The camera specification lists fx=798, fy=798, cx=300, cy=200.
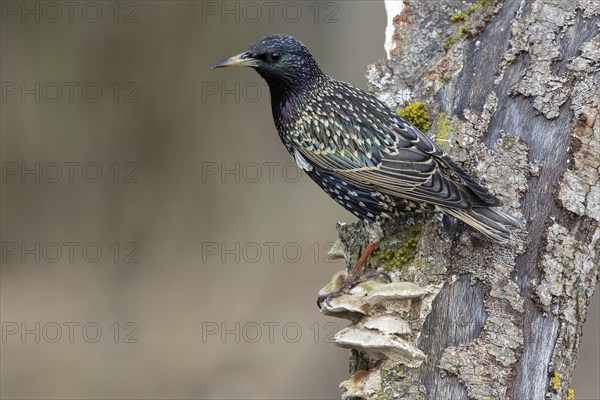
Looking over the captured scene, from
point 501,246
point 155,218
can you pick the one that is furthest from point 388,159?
point 155,218

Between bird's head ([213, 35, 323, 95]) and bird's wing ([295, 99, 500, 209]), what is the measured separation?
294 mm

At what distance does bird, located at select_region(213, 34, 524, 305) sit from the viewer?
12.4ft

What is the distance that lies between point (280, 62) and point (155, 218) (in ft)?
13.1

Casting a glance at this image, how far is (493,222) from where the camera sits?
3.58 metres

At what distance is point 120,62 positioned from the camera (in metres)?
7.56

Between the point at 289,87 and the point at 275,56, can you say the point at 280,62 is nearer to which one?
the point at 275,56

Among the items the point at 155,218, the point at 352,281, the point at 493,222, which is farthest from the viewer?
the point at 155,218

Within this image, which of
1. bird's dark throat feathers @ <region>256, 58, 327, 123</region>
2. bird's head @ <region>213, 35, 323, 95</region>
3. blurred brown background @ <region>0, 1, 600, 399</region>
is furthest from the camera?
blurred brown background @ <region>0, 1, 600, 399</region>

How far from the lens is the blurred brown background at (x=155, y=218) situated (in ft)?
24.9

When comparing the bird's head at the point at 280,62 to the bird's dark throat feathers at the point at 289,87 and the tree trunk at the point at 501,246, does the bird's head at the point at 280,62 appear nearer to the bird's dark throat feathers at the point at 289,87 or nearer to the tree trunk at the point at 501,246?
the bird's dark throat feathers at the point at 289,87

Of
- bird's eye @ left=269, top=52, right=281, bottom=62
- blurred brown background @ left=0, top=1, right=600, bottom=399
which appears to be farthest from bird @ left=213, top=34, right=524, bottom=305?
blurred brown background @ left=0, top=1, right=600, bottom=399

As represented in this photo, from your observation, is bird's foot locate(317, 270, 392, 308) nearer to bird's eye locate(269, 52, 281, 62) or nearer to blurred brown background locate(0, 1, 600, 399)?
bird's eye locate(269, 52, 281, 62)

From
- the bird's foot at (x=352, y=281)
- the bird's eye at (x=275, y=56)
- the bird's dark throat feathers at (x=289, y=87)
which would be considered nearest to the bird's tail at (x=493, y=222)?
the bird's foot at (x=352, y=281)

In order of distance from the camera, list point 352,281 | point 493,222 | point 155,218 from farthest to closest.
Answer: point 155,218, point 352,281, point 493,222
